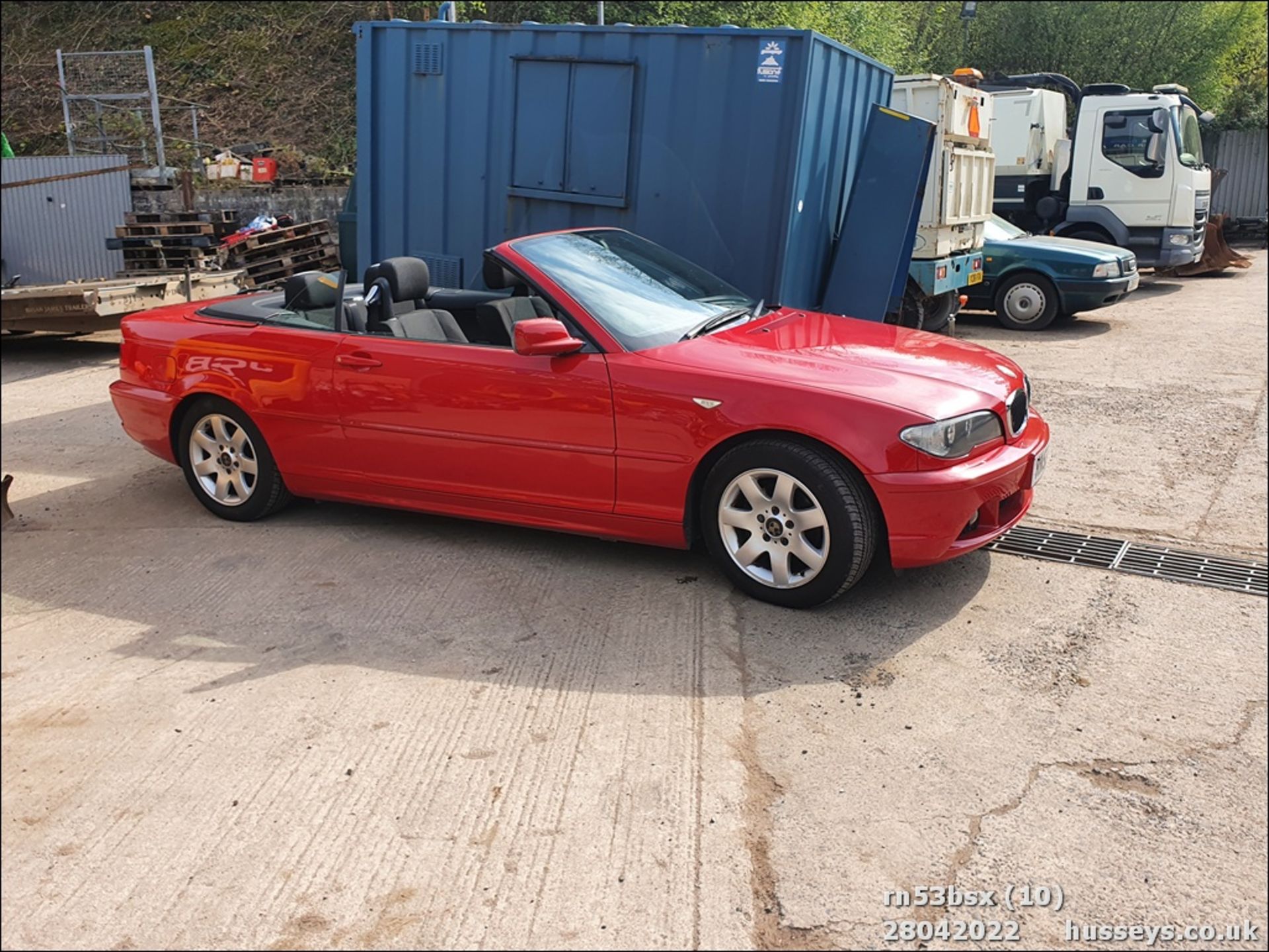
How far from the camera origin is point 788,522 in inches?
177

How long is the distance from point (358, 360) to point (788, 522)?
223 centimetres

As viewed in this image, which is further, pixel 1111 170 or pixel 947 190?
pixel 1111 170

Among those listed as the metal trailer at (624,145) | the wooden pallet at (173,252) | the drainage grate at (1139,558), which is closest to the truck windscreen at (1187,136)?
the metal trailer at (624,145)

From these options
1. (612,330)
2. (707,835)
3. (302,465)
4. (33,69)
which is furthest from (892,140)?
(33,69)

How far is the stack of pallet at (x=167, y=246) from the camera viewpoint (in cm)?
1302

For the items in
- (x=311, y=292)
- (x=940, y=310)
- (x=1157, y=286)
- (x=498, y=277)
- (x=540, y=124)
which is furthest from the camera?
(x=1157, y=286)

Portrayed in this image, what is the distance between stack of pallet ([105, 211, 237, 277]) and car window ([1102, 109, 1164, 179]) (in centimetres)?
1197

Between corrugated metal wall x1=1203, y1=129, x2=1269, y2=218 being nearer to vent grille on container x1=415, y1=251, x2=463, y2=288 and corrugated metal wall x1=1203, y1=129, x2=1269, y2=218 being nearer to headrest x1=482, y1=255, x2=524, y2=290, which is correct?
vent grille on container x1=415, y1=251, x2=463, y2=288

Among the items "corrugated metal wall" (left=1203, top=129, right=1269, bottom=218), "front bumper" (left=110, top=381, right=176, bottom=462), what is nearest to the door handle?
"front bumper" (left=110, top=381, right=176, bottom=462)

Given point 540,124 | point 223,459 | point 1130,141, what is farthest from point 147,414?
point 1130,141

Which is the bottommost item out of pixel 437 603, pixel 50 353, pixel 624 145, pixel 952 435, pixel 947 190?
pixel 50 353

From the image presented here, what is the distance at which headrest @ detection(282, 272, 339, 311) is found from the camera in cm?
Result: 575

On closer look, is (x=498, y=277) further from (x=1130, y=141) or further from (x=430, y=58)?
(x=1130, y=141)

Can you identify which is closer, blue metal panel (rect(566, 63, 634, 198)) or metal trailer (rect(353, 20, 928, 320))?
metal trailer (rect(353, 20, 928, 320))
